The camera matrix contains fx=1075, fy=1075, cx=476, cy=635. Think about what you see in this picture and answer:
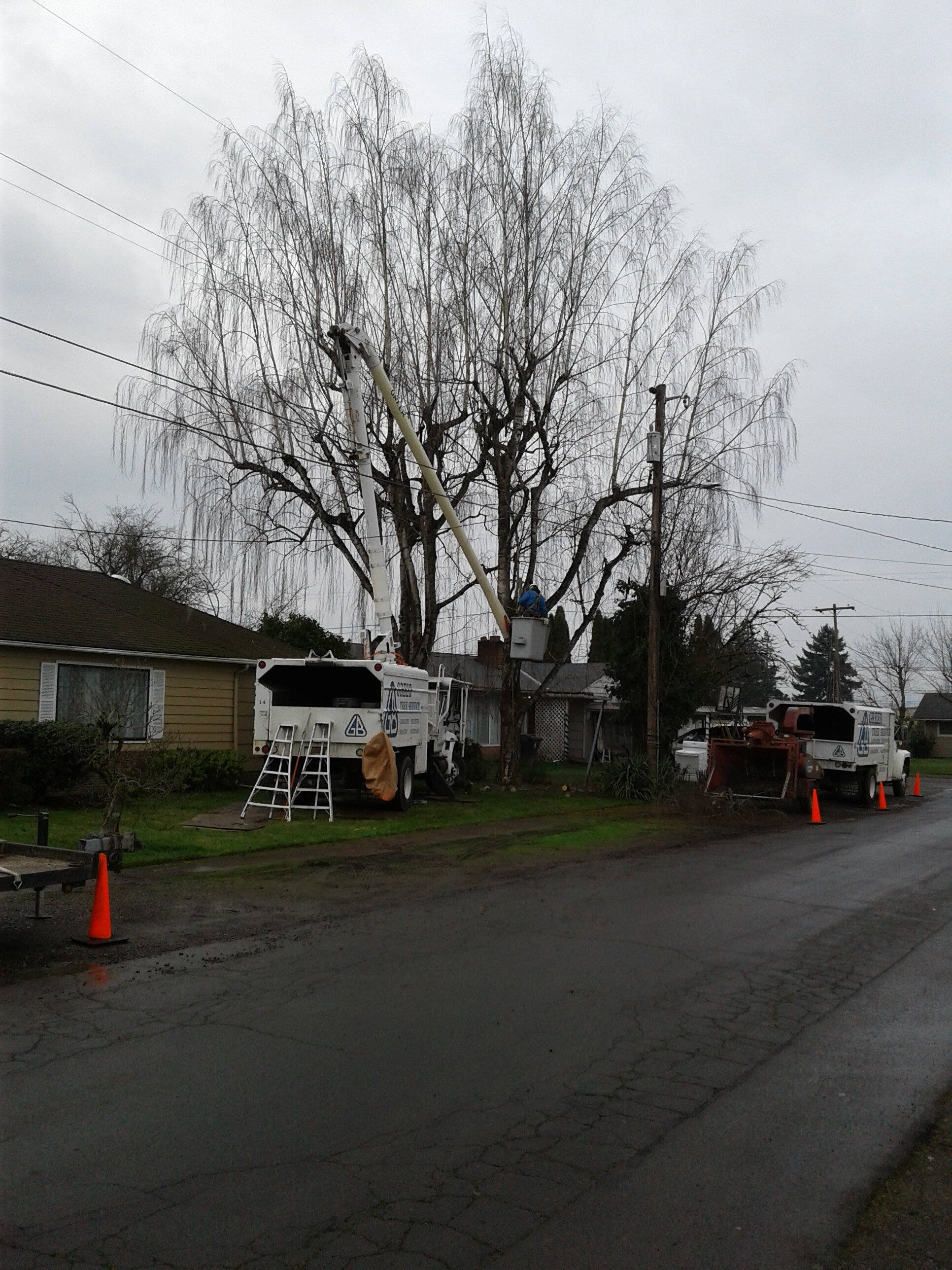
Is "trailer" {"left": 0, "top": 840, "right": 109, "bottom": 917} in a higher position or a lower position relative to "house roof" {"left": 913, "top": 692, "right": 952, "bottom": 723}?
lower

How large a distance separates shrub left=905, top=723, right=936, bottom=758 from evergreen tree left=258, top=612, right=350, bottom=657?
33.8 m

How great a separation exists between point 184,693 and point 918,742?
45.5 m

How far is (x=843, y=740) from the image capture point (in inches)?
996

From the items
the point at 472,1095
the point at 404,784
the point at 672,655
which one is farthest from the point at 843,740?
the point at 472,1095

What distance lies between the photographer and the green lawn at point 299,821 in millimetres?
13727

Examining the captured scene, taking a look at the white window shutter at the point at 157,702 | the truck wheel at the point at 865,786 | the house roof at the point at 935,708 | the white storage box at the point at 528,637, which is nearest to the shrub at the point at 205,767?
the white window shutter at the point at 157,702

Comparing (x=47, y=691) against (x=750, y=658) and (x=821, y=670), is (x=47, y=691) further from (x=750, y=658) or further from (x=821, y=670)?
(x=821, y=670)

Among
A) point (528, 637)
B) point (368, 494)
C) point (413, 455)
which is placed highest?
point (413, 455)

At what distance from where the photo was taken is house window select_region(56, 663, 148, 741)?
65.6 ft

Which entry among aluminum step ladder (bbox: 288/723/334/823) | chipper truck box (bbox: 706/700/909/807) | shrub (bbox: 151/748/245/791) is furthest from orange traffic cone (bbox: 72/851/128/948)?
chipper truck box (bbox: 706/700/909/807)

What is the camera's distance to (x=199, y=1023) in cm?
662

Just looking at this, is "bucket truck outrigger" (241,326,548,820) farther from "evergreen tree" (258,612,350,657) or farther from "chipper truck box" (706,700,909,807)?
"evergreen tree" (258,612,350,657)

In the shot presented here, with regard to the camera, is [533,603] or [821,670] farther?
[821,670]

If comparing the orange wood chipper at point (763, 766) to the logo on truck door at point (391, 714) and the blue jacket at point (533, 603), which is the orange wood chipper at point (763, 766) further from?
the logo on truck door at point (391, 714)
